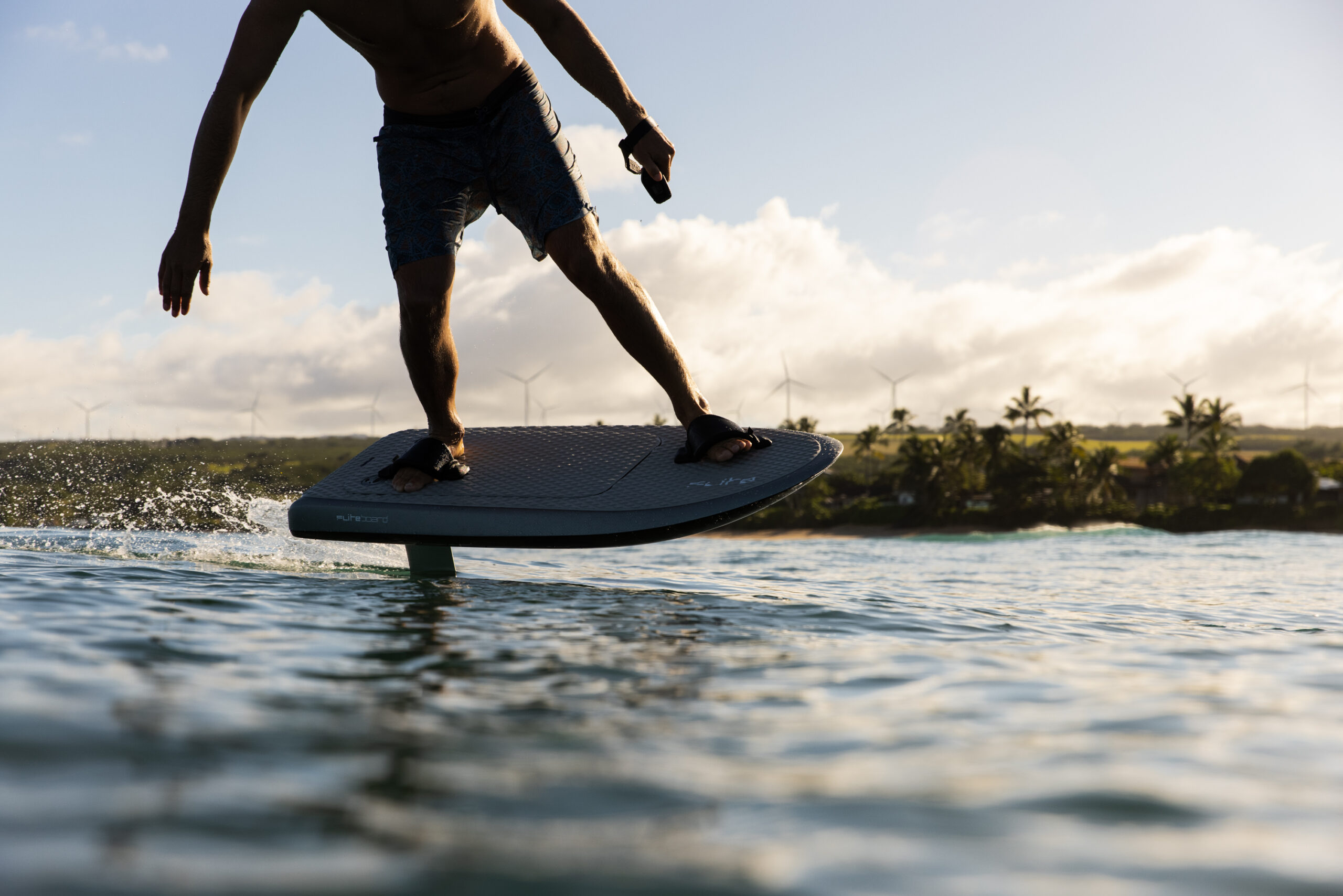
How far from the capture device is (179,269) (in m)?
3.72

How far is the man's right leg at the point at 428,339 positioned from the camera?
13.3 ft

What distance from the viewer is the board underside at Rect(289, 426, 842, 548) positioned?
360 centimetres

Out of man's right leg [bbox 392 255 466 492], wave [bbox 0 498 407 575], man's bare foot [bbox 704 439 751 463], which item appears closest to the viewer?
man's bare foot [bbox 704 439 751 463]

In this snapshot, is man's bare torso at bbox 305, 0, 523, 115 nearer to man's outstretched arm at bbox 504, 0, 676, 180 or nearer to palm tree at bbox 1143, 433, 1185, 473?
man's outstretched arm at bbox 504, 0, 676, 180

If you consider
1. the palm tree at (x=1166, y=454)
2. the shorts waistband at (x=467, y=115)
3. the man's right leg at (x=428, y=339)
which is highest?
the palm tree at (x=1166, y=454)

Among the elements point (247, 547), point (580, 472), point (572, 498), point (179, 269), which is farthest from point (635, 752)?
point (247, 547)

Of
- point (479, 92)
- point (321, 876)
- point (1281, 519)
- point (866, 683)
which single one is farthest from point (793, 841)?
point (1281, 519)

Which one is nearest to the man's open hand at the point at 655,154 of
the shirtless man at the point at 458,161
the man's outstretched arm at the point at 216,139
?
the shirtless man at the point at 458,161

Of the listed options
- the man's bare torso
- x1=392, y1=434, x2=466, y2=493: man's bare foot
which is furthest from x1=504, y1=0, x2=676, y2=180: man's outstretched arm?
x1=392, y1=434, x2=466, y2=493: man's bare foot

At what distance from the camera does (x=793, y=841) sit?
101 centimetres

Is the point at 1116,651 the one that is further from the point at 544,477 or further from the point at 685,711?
the point at 544,477

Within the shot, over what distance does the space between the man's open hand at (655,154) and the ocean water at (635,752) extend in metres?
2.05

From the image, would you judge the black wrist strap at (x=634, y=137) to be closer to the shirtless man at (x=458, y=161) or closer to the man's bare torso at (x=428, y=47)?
the shirtless man at (x=458, y=161)

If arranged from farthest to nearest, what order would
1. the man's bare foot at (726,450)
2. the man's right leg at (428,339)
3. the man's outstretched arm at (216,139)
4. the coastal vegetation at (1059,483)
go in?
the coastal vegetation at (1059,483)
the man's right leg at (428,339)
the man's bare foot at (726,450)
the man's outstretched arm at (216,139)
